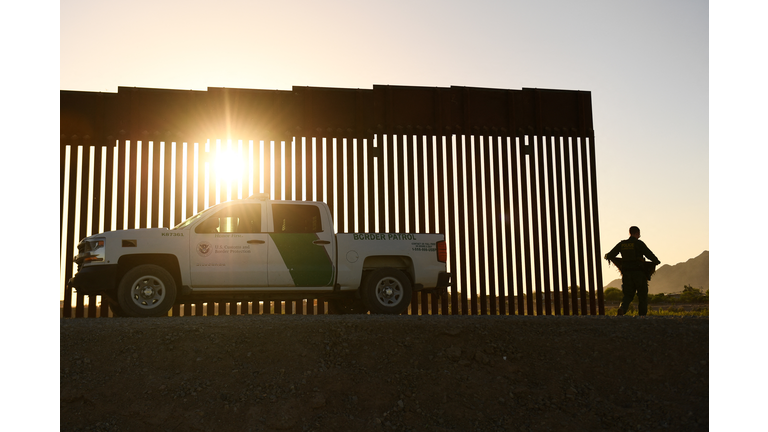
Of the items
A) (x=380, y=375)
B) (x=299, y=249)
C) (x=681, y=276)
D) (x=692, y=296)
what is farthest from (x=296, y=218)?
(x=681, y=276)

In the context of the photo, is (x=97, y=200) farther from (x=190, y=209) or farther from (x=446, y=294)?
(x=446, y=294)

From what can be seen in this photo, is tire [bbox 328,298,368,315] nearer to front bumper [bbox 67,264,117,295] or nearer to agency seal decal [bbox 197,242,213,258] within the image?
agency seal decal [bbox 197,242,213,258]

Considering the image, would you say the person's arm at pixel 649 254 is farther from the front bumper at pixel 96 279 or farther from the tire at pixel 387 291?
the front bumper at pixel 96 279

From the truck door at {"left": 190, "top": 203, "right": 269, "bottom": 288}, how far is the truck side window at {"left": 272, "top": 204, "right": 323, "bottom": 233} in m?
0.37

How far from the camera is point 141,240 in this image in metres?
9.95

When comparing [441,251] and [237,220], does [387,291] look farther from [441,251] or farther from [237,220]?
[237,220]

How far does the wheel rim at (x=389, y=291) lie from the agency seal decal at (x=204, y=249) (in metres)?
2.94

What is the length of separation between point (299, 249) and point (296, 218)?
604 mm

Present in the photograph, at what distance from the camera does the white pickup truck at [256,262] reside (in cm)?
989

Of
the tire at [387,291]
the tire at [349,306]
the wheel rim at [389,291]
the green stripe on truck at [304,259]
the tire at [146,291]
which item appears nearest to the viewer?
the tire at [146,291]

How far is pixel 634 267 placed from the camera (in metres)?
12.3

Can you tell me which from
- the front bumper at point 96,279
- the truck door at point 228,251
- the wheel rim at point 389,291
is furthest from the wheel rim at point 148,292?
the wheel rim at point 389,291
